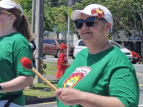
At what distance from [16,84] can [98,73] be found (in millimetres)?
791

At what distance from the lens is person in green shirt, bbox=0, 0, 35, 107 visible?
241 centimetres

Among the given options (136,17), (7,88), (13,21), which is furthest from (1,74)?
(136,17)

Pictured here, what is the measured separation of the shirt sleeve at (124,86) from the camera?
1728 mm

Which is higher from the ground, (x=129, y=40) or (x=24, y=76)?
(x=24, y=76)

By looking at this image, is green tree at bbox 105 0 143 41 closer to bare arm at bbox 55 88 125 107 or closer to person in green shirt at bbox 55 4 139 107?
person in green shirt at bbox 55 4 139 107

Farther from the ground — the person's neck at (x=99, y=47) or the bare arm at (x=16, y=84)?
the person's neck at (x=99, y=47)

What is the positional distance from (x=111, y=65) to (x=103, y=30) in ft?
1.20

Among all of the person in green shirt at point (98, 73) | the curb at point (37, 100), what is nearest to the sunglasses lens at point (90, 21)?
the person in green shirt at point (98, 73)

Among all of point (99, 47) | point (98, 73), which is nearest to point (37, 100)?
point (99, 47)

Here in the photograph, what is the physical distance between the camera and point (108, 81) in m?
1.87

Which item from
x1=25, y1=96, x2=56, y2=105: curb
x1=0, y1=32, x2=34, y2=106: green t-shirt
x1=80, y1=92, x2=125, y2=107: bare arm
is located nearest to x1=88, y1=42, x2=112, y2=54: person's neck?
x1=80, y1=92, x2=125, y2=107: bare arm

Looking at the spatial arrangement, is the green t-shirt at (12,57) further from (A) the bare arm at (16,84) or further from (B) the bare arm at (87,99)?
(B) the bare arm at (87,99)

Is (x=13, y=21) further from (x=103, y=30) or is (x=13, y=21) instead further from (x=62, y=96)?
(x=62, y=96)

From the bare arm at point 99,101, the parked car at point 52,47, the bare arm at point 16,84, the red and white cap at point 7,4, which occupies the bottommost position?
the parked car at point 52,47
